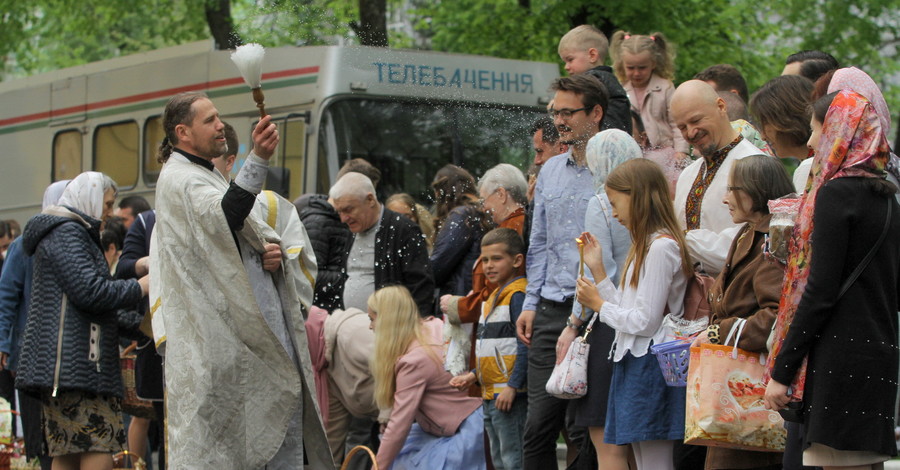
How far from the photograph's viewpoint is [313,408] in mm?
6445

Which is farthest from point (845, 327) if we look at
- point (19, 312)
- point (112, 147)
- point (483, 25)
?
point (483, 25)

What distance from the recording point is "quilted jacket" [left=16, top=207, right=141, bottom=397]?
757 cm

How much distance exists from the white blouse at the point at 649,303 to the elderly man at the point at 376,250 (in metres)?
2.86

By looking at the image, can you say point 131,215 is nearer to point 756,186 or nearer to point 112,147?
point 112,147

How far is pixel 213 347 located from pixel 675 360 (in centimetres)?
218

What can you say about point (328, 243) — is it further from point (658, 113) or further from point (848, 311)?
point (848, 311)

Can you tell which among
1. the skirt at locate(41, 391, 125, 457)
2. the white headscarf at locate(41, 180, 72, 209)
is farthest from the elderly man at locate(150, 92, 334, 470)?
the white headscarf at locate(41, 180, 72, 209)

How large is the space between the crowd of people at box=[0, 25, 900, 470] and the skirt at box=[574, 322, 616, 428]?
1 cm

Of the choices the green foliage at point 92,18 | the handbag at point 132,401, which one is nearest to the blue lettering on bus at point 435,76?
the handbag at point 132,401

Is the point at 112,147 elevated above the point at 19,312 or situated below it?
above

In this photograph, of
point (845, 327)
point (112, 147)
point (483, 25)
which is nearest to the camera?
point (845, 327)

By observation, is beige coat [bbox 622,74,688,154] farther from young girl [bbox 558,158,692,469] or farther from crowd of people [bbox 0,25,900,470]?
young girl [bbox 558,158,692,469]

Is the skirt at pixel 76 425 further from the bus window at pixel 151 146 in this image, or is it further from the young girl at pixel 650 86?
the bus window at pixel 151 146

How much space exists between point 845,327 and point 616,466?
201 cm
